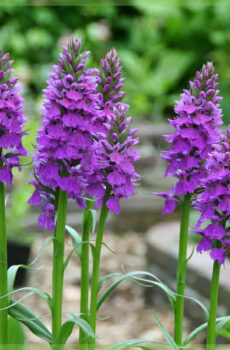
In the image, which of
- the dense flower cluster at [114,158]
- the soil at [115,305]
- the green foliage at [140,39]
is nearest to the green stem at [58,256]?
the dense flower cluster at [114,158]

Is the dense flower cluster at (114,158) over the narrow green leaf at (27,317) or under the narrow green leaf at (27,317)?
over

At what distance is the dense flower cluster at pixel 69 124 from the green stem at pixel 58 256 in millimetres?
61

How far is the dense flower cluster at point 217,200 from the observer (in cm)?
177

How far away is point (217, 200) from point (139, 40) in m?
7.59

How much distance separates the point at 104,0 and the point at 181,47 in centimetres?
136

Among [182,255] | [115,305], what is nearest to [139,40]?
[115,305]

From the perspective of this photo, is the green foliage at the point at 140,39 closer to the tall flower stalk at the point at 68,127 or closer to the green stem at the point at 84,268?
the green stem at the point at 84,268

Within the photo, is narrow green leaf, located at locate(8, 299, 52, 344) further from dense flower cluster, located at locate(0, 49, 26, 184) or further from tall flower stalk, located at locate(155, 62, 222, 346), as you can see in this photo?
tall flower stalk, located at locate(155, 62, 222, 346)

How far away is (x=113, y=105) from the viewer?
1.87 meters

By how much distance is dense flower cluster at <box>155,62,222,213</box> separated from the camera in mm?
1780

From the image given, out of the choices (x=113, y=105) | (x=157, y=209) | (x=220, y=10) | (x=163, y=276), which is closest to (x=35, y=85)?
(x=220, y=10)

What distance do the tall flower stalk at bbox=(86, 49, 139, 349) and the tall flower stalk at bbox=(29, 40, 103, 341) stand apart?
3 cm

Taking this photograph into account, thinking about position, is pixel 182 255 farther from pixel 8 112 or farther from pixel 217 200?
pixel 8 112

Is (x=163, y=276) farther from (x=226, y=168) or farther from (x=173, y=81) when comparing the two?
(x=173, y=81)
